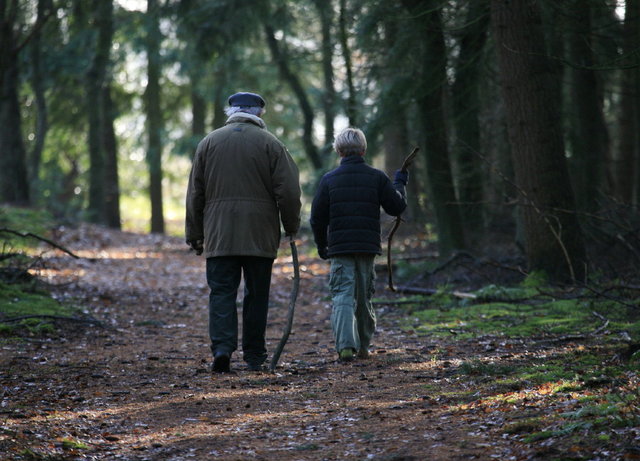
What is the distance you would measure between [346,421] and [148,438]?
1235 millimetres

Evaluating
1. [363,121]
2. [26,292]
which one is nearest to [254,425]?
[26,292]

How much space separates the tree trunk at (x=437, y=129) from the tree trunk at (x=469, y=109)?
276mm

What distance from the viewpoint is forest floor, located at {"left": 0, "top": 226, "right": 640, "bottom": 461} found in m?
4.29

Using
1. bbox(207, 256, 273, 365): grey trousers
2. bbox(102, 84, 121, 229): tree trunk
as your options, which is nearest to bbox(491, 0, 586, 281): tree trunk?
bbox(207, 256, 273, 365): grey trousers

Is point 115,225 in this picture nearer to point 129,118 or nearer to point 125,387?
point 129,118

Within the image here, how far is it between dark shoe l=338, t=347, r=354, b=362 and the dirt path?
0.08 metres

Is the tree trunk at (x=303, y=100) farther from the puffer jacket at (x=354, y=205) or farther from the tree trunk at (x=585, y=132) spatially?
the puffer jacket at (x=354, y=205)

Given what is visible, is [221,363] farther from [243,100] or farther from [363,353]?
[243,100]

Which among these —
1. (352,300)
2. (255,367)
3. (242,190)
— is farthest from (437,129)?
(255,367)

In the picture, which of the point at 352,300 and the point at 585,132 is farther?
the point at 585,132

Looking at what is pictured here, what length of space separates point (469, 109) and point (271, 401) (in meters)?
7.93

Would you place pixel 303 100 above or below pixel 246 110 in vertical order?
above

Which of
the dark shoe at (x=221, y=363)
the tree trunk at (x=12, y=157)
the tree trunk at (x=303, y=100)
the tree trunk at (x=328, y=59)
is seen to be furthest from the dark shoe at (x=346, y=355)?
the tree trunk at (x=12, y=157)

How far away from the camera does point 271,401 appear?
5.67m
